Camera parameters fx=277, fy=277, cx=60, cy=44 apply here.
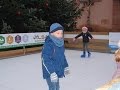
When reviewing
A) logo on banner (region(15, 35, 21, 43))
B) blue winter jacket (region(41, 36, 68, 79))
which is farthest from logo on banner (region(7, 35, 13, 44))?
blue winter jacket (region(41, 36, 68, 79))

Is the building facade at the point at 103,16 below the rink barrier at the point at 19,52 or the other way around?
the other way around

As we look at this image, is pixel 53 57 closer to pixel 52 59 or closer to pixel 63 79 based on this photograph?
pixel 52 59

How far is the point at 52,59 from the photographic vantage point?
3.95 meters

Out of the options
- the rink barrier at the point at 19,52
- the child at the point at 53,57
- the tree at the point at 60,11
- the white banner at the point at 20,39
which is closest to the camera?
the child at the point at 53,57

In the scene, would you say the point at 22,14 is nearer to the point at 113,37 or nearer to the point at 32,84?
the point at 113,37

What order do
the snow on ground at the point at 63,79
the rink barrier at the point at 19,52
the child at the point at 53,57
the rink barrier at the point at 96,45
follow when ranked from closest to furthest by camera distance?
the child at the point at 53,57
the snow on ground at the point at 63,79
the rink barrier at the point at 19,52
the rink barrier at the point at 96,45

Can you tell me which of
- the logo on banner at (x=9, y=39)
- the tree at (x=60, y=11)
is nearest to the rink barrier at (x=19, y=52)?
the logo on banner at (x=9, y=39)

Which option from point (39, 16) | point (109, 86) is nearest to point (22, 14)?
point (39, 16)

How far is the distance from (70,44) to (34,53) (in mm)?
2297

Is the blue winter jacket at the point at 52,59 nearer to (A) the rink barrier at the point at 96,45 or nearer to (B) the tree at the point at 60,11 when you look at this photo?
(A) the rink barrier at the point at 96,45

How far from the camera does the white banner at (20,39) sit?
34.9 feet

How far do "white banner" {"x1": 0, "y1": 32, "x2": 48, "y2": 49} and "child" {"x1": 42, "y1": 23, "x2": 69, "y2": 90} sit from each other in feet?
22.4

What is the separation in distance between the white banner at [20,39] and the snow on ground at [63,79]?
1121mm

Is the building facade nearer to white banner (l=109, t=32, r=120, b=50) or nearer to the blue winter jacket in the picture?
white banner (l=109, t=32, r=120, b=50)
